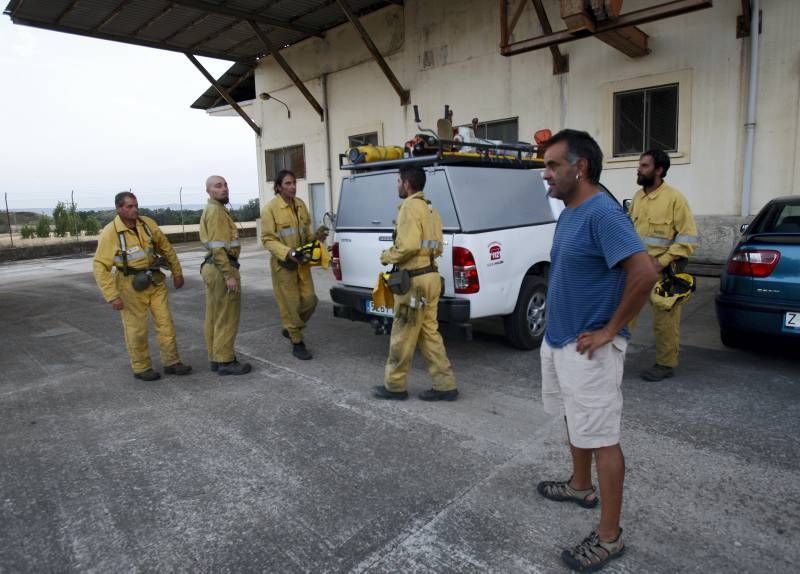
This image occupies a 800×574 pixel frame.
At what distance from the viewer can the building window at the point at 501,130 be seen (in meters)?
11.4

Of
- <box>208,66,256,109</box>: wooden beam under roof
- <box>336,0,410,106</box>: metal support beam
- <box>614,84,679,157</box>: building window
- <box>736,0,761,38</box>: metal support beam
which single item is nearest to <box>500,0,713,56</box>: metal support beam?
<box>736,0,761,38</box>: metal support beam

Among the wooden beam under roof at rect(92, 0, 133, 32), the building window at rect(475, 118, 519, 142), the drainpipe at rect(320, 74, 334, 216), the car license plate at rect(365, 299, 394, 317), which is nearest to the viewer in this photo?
the car license plate at rect(365, 299, 394, 317)

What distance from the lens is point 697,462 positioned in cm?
323

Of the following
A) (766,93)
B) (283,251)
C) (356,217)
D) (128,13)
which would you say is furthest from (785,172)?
(128,13)

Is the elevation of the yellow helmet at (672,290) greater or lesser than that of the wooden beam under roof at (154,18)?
lesser

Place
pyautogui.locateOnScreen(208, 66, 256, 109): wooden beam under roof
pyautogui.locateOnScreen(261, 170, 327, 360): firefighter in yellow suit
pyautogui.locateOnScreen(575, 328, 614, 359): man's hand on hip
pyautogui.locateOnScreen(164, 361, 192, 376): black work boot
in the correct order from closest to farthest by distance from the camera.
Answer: pyautogui.locateOnScreen(575, 328, 614, 359): man's hand on hip < pyautogui.locateOnScreen(164, 361, 192, 376): black work boot < pyautogui.locateOnScreen(261, 170, 327, 360): firefighter in yellow suit < pyautogui.locateOnScreen(208, 66, 256, 109): wooden beam under roof

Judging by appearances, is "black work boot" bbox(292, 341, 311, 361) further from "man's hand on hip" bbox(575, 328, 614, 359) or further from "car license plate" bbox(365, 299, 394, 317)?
"man's hand on hip" bbox(575, 328, 614, 359)

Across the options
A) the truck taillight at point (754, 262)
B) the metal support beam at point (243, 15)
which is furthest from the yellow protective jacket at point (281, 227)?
the metal support beam at point (243, 15)

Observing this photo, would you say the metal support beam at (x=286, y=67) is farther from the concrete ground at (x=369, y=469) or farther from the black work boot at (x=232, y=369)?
the black work boot at (x=232, y=369)

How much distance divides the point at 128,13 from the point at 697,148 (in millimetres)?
11637

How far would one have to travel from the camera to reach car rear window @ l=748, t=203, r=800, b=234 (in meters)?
4.84

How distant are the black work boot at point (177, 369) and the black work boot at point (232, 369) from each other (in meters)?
0.29

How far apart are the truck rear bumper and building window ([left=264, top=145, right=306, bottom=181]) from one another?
11463mm

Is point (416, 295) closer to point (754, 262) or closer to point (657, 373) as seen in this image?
point (657, 373)
